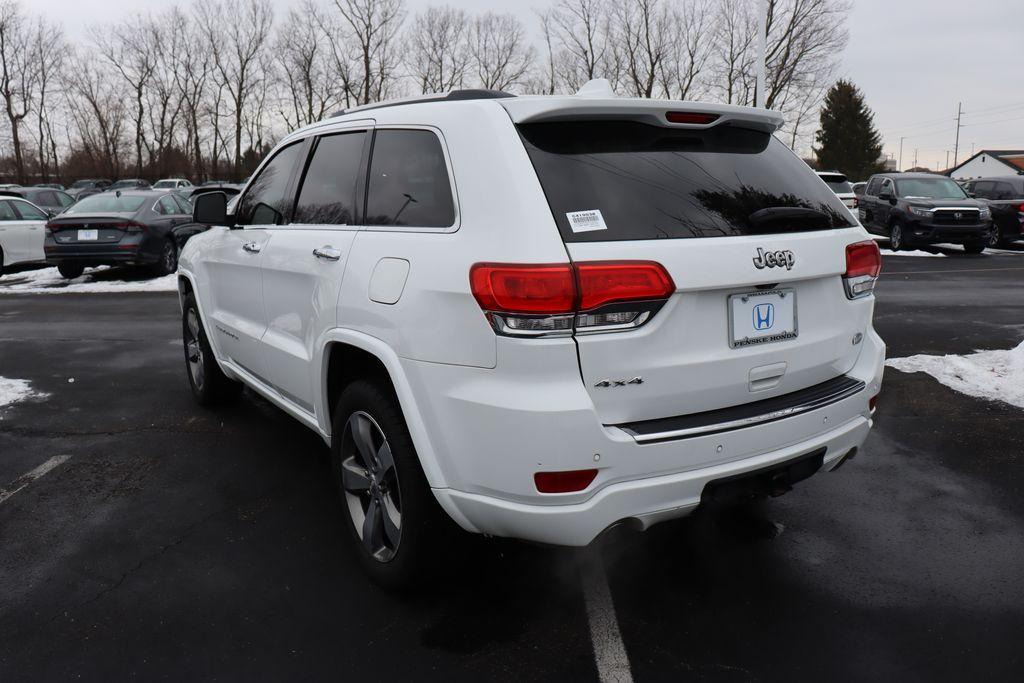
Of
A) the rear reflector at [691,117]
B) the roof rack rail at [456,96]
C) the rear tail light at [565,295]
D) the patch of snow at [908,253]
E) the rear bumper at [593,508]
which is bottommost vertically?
the patch of snow at [908,253]

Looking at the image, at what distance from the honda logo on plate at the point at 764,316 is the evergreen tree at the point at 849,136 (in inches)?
2663

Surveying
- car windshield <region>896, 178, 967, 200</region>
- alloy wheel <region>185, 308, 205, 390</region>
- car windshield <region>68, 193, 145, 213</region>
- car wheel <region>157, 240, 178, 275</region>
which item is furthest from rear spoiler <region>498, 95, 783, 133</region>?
car windshield <region>896, 178, 967, 200</region>

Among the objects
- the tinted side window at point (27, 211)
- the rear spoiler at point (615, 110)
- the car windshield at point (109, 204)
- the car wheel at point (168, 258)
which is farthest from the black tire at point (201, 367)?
the tinted side window at point (27, 211)

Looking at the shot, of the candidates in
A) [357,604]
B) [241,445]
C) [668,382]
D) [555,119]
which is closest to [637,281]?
[668,382]

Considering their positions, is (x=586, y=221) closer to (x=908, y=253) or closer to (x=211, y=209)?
(x=211, y=209)

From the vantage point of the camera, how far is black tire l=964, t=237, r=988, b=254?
17969 mm

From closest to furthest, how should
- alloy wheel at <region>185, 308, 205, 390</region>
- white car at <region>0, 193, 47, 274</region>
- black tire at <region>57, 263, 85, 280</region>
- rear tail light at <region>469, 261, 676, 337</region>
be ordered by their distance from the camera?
rear tail light at <region>469, 261, 676, 337</region> → alloy wheel at <region>185, 308, 205, 390</region> → black tire at <region>57, 263, 85, 280</region> → white car at <region>0, 193, 47, 274</region>

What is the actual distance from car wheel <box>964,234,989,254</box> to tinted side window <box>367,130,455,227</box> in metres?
18.4

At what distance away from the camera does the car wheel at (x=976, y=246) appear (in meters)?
18.0

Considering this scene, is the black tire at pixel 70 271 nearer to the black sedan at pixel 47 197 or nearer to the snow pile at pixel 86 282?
the snow pile at pixel 86 282

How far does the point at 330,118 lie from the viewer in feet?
12.9

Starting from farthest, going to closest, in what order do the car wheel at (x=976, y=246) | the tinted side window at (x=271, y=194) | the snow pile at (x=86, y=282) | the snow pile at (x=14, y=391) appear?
the car wheel at (x=976, y=246) < the snow pile at (x=86, y=282) < the snow pile at (x=14, y=391) < the tinted side window at (x=271, y=194)

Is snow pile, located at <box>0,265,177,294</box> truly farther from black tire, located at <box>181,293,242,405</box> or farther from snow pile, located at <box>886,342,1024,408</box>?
snow pile, located at <box>886,342,1024,408</box>

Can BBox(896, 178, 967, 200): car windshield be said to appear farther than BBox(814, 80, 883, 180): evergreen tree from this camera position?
No
